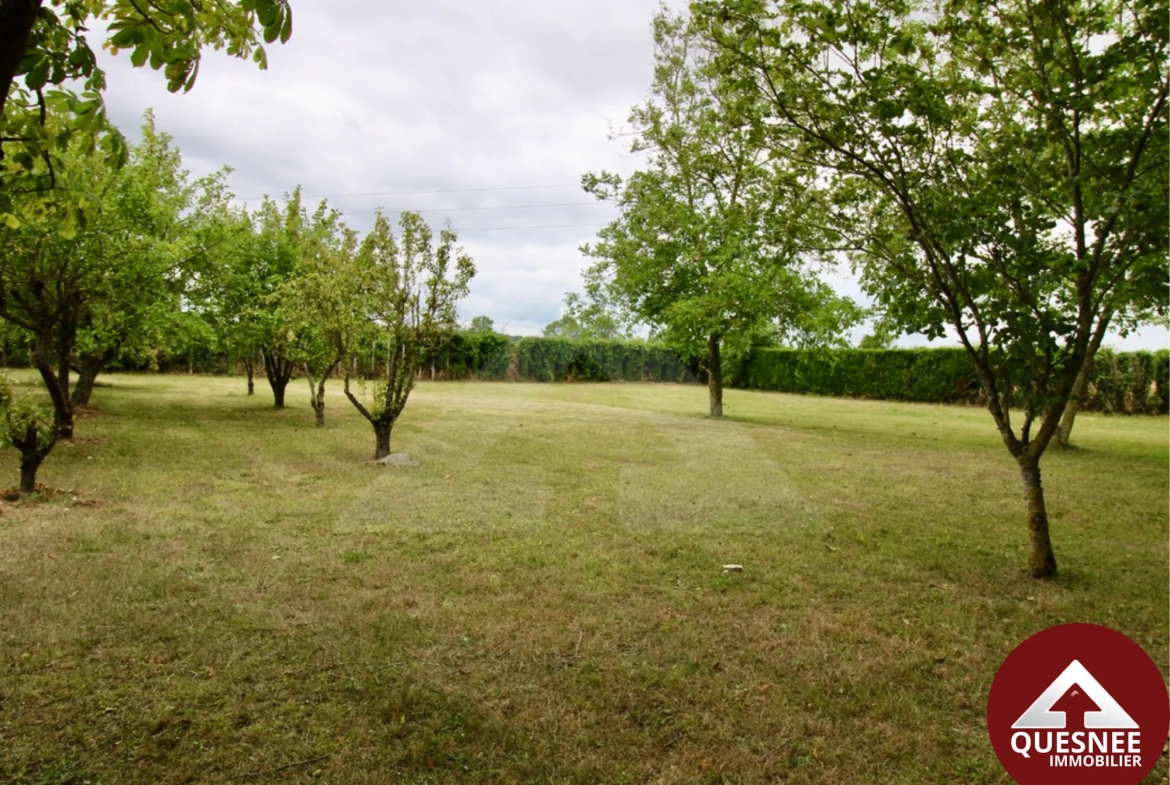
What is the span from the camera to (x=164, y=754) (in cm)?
191

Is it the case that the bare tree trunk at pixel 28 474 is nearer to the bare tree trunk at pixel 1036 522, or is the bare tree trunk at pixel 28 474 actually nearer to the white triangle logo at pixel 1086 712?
the white triangle logo at pixel 1086 712

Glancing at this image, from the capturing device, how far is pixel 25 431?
4645 millimetres

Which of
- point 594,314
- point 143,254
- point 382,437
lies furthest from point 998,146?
point 594,314

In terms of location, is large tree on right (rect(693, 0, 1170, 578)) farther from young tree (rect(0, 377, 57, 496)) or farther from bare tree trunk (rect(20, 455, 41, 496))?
bare tree trunk (rect(20, 455, 41, 496))

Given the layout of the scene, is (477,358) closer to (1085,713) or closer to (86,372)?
(86,372)

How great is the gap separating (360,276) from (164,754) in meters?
6.08

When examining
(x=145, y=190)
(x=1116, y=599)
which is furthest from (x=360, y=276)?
(x=1116, y=599)

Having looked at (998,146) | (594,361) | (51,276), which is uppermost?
(998,146)

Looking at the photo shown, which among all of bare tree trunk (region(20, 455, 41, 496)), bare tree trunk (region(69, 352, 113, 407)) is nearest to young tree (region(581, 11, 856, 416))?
bare tree trunk (region(69, 352, 113, 407))

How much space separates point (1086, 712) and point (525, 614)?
2186 millimetres

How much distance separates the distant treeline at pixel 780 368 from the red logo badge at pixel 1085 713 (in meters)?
12.1

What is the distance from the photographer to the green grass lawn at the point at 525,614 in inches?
78.4

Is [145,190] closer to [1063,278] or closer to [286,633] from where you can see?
[286,633]

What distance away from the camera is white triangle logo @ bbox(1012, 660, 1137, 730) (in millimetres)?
1430
